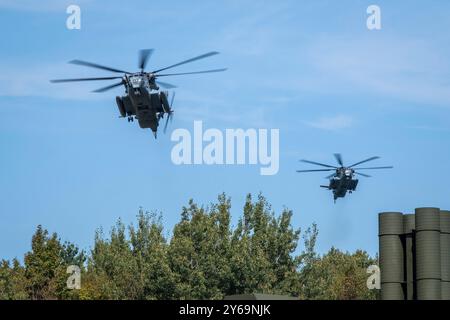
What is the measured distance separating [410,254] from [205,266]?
45.4m

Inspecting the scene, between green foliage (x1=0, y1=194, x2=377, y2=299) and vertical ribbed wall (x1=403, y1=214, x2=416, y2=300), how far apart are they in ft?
139

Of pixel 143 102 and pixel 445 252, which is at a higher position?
pixel 143 102

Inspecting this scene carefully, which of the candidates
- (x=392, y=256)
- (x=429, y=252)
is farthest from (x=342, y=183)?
(x=429, y=252)

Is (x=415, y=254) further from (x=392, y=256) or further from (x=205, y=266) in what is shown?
(x=205, y=266)

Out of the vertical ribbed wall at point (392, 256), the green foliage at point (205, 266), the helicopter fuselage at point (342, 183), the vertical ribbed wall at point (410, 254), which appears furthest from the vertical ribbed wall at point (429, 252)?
the green foliage at point (205, 266)

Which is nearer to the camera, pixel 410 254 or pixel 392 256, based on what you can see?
pixel 410 254

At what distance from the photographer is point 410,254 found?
169 feet

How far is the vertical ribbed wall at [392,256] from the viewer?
5162 centimetres

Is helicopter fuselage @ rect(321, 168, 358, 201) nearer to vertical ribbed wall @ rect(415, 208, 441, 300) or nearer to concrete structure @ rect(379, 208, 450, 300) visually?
concrete structure @ rect(379, 208, 450, 300)

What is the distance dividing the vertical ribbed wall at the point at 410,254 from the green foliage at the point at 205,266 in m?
42.4

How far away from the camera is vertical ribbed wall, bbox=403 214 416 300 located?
169 feet

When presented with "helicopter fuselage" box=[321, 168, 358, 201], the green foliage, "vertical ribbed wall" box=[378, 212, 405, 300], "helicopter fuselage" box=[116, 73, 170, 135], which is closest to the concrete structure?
"vertical ribbed wall" box=[378, 212, 405, 300]

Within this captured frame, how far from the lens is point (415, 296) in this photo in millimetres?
50625
